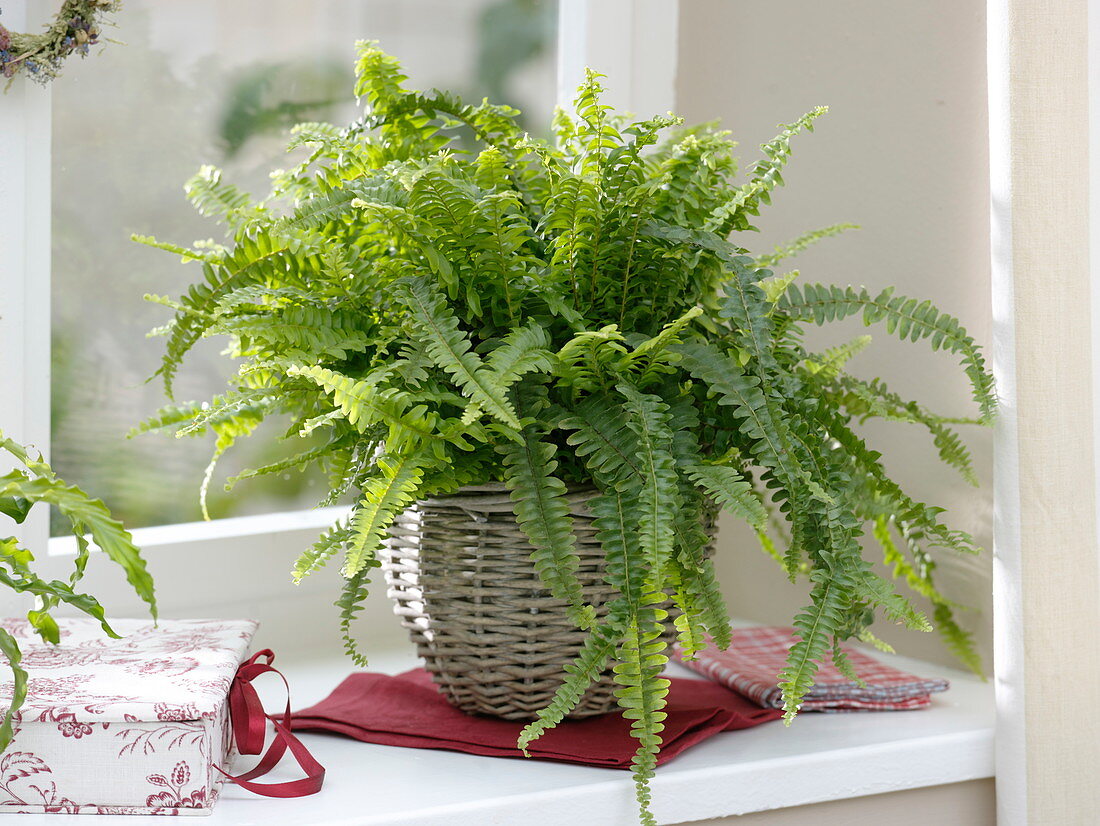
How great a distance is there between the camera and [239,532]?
4.08ft

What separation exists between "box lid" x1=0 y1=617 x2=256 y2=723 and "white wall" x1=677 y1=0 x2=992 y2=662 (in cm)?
71

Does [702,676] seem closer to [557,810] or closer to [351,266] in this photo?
[557,810]

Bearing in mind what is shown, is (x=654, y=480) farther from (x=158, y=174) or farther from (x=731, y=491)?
(x=158, y=174)

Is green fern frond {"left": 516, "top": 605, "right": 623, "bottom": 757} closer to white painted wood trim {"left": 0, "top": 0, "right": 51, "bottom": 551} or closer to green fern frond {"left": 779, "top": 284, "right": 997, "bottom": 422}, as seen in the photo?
green fern frond {"left": 779, "top": 284, "right": 997, "bottom": 422}

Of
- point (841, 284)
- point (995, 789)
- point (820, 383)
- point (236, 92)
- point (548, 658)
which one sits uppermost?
point (236, 92)

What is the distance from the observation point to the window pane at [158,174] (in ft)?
3.88

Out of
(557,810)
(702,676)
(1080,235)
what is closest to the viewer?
(557,810)

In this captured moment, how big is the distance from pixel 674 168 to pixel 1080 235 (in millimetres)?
383

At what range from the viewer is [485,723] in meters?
0.95

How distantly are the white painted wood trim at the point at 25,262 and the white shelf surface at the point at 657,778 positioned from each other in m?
0.38

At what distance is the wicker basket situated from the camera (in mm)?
862

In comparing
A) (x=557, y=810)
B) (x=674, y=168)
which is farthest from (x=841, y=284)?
(x=557, y=810)

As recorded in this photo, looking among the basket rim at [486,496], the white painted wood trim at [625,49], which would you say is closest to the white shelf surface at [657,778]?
the basket rim at [486,496]

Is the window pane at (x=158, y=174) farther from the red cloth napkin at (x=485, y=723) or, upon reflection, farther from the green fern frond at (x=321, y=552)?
the green fern frond at (x=321, y=552)
